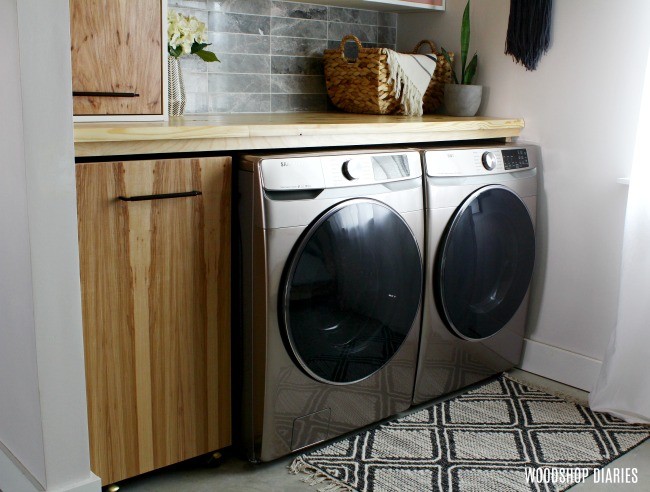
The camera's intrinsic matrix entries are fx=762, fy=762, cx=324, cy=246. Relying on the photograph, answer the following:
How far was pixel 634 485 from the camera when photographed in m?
2.04

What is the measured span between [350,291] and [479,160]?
2.21 feet

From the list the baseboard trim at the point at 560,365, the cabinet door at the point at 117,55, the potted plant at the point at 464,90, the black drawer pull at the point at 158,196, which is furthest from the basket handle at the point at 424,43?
the black drawer pull at the point at 158,196

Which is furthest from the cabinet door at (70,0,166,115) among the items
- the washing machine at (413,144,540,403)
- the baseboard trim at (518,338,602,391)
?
the baseboard trim at (518,338,602,391)

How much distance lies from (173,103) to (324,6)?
878 mm

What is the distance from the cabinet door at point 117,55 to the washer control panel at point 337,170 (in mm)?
381

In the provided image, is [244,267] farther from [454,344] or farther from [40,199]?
[454,344]

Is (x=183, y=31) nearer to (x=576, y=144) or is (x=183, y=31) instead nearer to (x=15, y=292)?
(x=15, y=292)

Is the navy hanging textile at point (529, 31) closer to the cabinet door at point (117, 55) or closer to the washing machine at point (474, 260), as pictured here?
the washing machine at point (474, 260)

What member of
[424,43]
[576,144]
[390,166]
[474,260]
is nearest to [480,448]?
[474,260]

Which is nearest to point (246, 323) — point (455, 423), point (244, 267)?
point (244, 267)

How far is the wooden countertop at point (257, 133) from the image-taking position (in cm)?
168

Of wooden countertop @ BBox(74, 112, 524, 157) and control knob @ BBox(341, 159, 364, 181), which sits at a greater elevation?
wooden countertop @ BBox(74, 112, 524, 157)

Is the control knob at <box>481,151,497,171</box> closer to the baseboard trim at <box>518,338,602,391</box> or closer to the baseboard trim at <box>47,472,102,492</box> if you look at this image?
the baseboard trim at <box>518,338,602,391</box>

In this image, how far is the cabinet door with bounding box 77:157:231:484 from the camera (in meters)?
1.72
